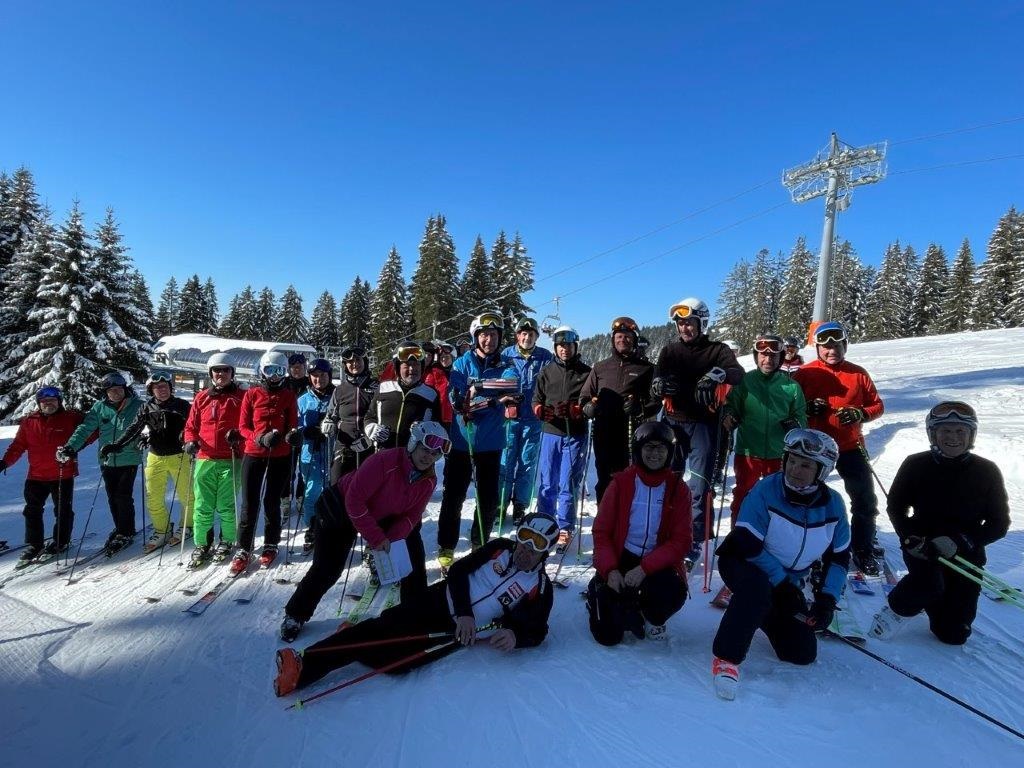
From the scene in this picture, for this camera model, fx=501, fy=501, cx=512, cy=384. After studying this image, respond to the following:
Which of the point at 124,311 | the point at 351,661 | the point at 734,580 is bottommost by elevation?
the point at 351,661

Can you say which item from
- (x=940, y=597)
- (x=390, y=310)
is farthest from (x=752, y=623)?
(x=390, y=310)

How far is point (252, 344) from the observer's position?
1366 inches

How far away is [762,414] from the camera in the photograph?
4691 millimetres

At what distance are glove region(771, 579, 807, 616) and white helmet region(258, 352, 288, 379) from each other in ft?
17.7

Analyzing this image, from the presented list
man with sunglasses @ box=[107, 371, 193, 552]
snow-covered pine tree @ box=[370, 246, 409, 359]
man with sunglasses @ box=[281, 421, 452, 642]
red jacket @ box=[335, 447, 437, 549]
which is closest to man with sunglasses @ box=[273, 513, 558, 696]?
man with sunglasses @ box=[281, 421, 452, 642]

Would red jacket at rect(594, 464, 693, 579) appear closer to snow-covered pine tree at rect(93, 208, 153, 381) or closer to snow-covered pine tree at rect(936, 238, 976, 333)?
snow-covered pine tree at rect(93, 208, 153, 381)

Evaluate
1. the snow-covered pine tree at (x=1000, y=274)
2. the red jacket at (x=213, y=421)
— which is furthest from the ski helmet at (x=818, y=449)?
the snow-covered pine tree at (x=1000, y=274)

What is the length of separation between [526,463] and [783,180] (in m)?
23.7

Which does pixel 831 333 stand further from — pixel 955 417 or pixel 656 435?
pixel 656 435

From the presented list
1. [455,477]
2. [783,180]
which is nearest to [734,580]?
[455,477]

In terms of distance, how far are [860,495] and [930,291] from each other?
52450 millimetres

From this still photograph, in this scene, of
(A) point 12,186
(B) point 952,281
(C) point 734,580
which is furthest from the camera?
(B) point 952,281

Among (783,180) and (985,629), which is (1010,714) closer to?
(985,629)

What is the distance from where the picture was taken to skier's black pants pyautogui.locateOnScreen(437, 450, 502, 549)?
17.7 ft
